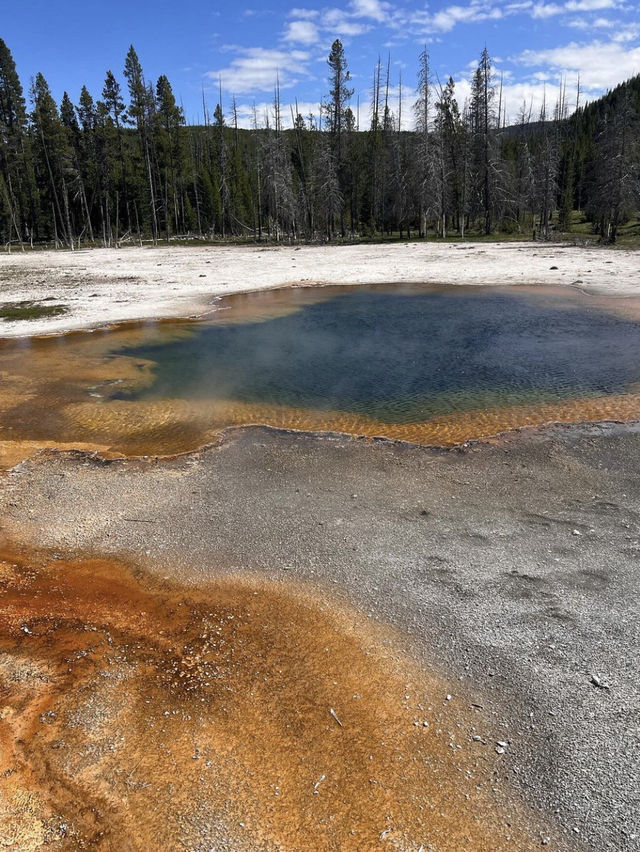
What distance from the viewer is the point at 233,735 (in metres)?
4.66

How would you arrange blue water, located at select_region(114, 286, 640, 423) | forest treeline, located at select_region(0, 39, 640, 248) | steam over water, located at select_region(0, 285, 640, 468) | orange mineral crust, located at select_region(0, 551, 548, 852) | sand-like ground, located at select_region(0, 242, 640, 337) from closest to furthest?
orange mineral crust, located at select_region(0, 551, 548, 852)
steam over water, located at select_region(0, 285, 640, 468)
blue water, located at select_region(114, 286, 640, 423)
sand-like ground, located at select_region(0, 242, 640, 337)
forest treeline, located at select_region(0, 39, 640, 248)

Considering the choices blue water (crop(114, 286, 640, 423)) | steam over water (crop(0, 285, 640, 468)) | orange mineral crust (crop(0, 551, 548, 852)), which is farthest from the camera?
blue water (crop(114, 286, 640, 423))

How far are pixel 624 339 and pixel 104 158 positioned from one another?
55482 millimetres

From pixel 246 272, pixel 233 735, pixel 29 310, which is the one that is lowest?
pixel 233 735

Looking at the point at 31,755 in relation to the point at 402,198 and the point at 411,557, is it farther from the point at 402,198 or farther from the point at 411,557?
the point at 402,198

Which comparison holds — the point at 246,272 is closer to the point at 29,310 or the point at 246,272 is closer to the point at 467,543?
the point at 29,310

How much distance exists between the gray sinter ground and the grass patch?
14267mm

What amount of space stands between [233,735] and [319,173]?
51587mm

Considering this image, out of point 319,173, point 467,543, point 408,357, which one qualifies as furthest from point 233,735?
point 319,173

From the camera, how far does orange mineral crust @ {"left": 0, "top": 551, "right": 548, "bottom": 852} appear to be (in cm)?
396

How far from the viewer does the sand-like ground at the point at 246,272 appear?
24094mm

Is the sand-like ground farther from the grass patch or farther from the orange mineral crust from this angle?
the orange mineral crust

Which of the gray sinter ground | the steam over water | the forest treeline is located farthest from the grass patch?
the forest treeline

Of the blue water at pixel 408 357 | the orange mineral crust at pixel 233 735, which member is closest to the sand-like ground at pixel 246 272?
the blue water at pixel 408 357
